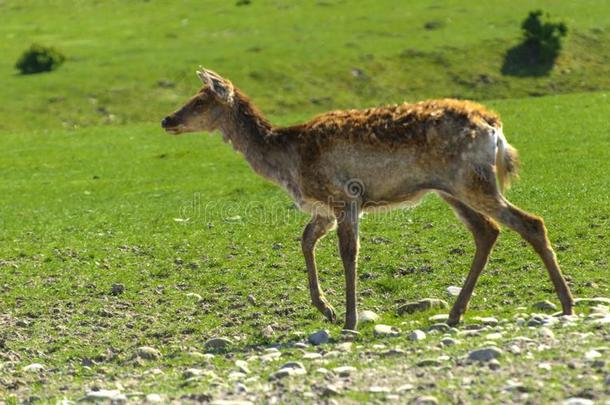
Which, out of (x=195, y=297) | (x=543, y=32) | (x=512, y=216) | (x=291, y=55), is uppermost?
(x=512, y=216)

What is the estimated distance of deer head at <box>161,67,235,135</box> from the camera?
14133mm

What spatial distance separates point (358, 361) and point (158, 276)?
6.69 metres

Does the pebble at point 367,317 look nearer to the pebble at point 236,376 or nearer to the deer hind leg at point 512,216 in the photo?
the deer hind leg at point 512,216

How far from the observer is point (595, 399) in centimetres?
859

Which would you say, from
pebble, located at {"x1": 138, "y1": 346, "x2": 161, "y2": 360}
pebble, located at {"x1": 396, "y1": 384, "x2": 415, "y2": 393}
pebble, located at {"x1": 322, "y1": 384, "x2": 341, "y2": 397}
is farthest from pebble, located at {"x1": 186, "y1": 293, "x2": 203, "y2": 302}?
pebble, located at {"x1": 396, "y1": 384, "x2": 415, "y2": 393}

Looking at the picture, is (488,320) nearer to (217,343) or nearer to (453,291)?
(453,291)

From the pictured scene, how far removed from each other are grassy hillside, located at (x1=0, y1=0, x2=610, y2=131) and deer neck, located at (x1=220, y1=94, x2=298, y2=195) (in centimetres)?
2743

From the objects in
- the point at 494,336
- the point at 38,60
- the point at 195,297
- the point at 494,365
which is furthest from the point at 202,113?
the point at 38,60

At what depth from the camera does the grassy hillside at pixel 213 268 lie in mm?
12234

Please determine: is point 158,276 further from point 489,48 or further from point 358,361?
point 489,48

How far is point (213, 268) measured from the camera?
17078 millimetres

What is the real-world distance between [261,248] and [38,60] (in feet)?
110

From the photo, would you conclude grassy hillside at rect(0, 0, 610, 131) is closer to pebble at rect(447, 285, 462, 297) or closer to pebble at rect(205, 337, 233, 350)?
pebble at rect(447, 285, 462, 297)

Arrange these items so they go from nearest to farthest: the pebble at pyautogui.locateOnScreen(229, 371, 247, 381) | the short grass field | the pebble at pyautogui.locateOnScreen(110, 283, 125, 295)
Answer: the short grass field < the pebble at pyautogui.locateOnScreen(229, 371, 247, 381) < the pebble at pyautogui.locateOnScreen(110, 283, 125, 295)
